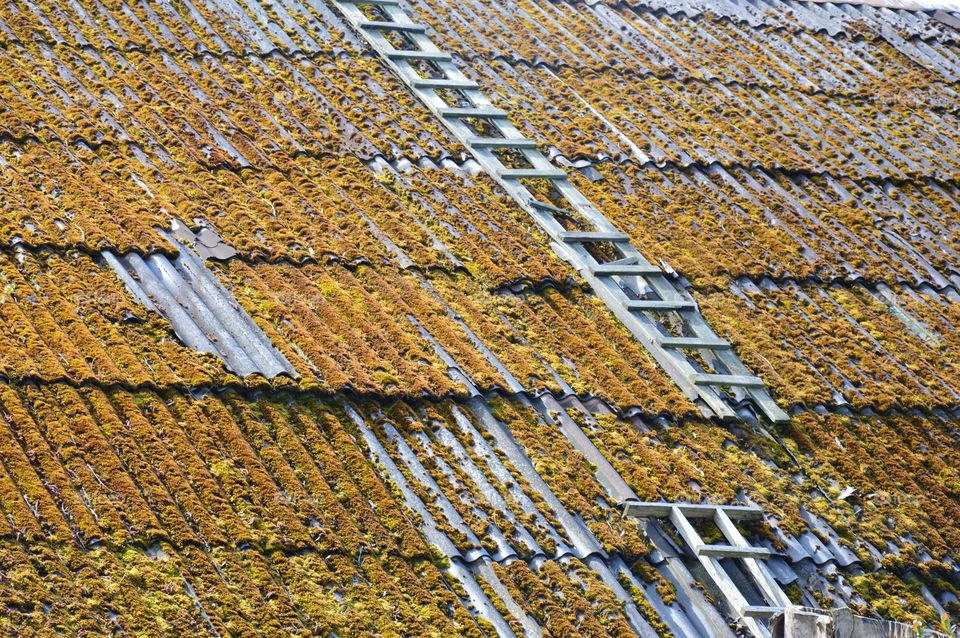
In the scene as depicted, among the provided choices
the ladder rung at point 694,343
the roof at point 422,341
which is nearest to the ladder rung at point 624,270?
the roof at point 422,341

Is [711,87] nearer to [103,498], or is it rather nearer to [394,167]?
[394,167]

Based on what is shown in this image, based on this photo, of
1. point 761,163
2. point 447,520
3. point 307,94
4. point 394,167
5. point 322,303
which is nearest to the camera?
point 447,520

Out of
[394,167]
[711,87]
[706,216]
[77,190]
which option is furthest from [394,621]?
[711,87]

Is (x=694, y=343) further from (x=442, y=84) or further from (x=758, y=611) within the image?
(x=442, y=84)

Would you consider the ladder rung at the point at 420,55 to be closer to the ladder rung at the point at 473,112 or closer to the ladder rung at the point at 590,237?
the ladder rung at the point at 473,112

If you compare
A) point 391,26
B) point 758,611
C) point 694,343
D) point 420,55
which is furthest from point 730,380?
point 391,26

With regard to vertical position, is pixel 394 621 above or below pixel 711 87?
below

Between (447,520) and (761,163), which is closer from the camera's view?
(447,520)
